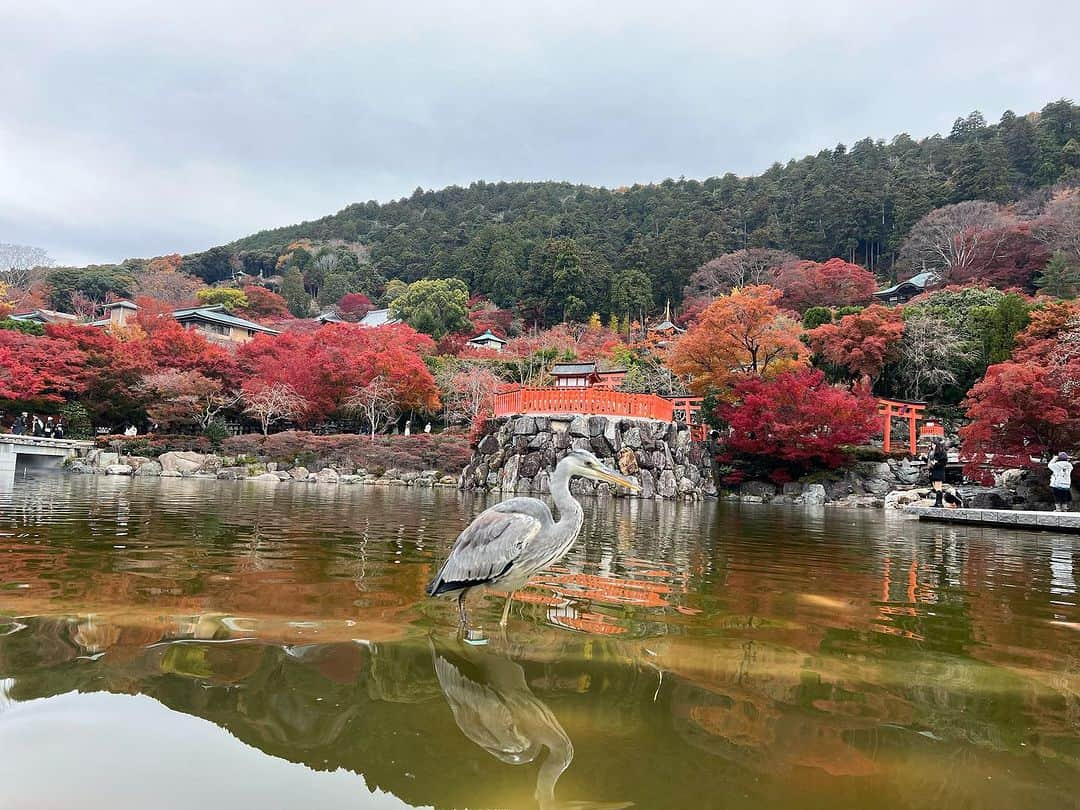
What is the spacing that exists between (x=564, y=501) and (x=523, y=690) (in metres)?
1.40

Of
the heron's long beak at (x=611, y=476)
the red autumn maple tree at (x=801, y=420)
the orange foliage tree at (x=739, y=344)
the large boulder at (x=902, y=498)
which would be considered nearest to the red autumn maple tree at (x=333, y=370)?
the orange foliage tree at (x=739, y=344)

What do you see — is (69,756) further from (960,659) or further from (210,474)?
(210,474)

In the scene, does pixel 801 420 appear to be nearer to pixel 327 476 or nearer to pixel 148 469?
pixel 327 476

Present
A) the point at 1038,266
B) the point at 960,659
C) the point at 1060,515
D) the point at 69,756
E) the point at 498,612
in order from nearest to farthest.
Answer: the point at 69,756, the point at 960,659, the point at 498,612, the point at 1060,515, the point at 1038,266

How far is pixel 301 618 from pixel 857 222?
61094mm

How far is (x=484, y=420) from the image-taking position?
26.0 metres

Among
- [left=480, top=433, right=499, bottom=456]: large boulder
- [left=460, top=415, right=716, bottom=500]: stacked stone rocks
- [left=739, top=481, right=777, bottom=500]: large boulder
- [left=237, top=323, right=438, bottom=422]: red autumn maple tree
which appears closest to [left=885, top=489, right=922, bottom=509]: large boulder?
[left=739, top=481, right=777, bottom=500]: large boulder

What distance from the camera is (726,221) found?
210 ft

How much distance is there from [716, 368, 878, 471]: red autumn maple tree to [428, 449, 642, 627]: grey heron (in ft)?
68.1

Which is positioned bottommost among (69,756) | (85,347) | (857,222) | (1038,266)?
(69,756)

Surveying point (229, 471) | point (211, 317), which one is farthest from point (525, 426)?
point (211, 317)

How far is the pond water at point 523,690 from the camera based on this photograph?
190 cm

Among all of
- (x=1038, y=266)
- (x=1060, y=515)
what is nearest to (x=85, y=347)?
(x=1060, y=515)

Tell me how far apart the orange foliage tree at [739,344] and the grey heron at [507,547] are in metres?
24.0
